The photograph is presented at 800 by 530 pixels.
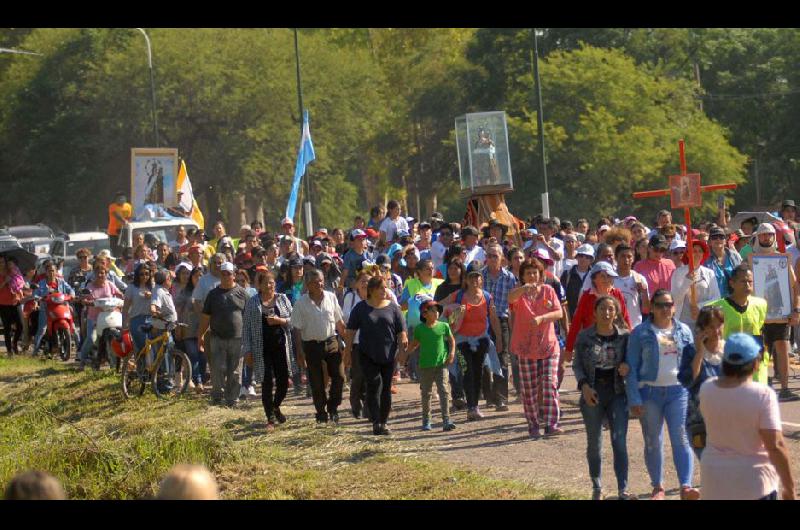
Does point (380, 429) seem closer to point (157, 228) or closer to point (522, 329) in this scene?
point (522, 329)

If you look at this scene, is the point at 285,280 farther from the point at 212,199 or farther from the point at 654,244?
the point at 212,199

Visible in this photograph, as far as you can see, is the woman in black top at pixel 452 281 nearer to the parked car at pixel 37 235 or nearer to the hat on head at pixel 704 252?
the hat on head at pixel 704 252

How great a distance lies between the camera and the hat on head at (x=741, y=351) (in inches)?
294

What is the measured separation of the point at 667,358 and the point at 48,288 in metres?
15.0

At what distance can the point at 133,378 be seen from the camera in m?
18.3

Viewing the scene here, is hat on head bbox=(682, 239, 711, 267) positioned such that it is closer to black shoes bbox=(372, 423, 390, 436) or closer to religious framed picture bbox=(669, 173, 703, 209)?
religious framed picture bbox=(669, 173, 703, 209)

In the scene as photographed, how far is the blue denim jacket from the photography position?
9984mm

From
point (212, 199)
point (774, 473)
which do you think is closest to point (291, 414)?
point (774, 473)

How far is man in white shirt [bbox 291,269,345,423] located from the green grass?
0.48m

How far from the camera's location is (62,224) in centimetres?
7294

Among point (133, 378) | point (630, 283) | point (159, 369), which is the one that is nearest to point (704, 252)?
point (630, 283)

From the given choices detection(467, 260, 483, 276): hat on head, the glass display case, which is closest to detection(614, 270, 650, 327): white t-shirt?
detection(467, 260, 483, 276): hat on head
